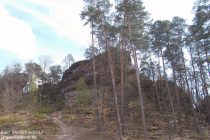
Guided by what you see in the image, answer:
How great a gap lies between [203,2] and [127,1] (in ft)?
17.9

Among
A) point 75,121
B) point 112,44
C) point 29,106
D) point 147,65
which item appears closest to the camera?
point 112,44

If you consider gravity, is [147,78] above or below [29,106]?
above

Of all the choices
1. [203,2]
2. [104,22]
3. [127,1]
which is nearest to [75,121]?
[104,22]

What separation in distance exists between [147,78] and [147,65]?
17.0ft

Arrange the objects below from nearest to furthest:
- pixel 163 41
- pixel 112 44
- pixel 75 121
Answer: pixel 112 44, pixel 163 41, pixel 75 121

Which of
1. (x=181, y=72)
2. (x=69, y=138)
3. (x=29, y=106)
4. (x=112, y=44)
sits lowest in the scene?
(x=69, y=138)

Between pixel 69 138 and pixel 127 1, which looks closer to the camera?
pixel 127 1

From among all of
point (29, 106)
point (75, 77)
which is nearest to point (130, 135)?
point (29, 106)

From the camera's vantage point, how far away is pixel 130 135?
23156mm

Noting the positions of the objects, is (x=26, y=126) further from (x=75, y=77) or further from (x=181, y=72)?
(x=75, y=77)

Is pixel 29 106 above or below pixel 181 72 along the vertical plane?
below

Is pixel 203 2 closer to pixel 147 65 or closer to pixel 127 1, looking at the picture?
pixel 127 1

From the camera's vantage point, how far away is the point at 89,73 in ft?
163

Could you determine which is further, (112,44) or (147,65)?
(147,65)
